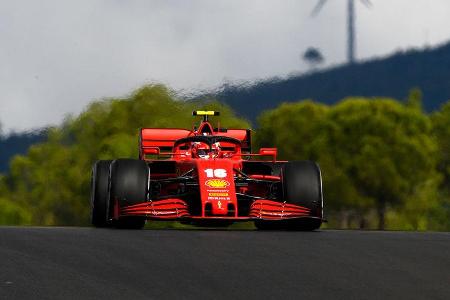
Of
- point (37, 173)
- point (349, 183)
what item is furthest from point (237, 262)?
point (37, 173)

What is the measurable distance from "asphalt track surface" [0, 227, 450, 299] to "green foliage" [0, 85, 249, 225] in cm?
3910

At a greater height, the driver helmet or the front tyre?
the driver helmet

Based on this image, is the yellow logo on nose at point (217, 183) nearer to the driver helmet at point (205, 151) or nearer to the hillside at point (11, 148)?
the driver helmet at point (205, 151)

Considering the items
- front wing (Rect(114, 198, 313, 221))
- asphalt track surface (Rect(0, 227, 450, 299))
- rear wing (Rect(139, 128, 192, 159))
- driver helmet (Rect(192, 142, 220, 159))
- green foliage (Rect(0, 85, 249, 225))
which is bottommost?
asphalt track surface (Rect(0, 227, 450, 299))

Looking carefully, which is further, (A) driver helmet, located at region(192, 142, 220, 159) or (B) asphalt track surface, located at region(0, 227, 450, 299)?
(A) driver helmet, located at region(192, 142, 220, 159)

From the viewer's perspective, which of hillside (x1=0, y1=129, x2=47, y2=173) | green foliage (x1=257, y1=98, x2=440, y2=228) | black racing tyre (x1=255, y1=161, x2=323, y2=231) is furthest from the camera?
green foliage (x1=257, y1=98, x2=440, y2=228)

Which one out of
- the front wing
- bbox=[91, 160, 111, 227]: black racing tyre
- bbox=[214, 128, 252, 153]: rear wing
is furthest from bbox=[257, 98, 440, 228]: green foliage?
the front wing

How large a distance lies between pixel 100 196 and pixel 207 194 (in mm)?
2645

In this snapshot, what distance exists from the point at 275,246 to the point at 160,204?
20.0ft

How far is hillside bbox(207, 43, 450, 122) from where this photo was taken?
253ft

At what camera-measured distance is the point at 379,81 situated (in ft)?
348

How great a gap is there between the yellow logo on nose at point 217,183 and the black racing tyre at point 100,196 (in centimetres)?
220

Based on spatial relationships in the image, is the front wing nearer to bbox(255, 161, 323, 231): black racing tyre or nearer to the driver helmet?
bbox(255, 161, 323, 231): black racing tyre

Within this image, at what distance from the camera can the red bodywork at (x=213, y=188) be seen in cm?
2419
